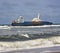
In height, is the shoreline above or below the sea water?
below

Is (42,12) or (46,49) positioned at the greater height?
(42,12)

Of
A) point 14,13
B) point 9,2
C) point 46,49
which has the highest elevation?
point 9,2

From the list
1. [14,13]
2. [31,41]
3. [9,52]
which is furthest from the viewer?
[14,13]

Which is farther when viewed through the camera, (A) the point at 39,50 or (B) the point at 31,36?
(B) the point at 31,36

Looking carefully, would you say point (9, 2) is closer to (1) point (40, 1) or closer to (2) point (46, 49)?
(1) point (40, 1)

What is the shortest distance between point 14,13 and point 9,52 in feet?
5.20

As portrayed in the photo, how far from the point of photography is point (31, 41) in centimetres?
146

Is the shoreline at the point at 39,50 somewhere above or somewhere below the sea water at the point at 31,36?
below

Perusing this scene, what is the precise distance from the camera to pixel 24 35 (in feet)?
5.12

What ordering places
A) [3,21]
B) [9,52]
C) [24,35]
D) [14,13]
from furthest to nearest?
1. [14,13]
2. [3,21]
3. [24,35]
4. [9,52]

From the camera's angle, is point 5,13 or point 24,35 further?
point 5,13

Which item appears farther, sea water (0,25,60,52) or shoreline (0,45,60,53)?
sea water (0,25,60,52)

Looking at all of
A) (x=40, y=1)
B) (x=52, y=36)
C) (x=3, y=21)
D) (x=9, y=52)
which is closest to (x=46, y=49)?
(x=9, y=52)

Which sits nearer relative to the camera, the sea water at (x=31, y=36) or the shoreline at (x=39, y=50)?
the shoreline at (x=39, y=50)
